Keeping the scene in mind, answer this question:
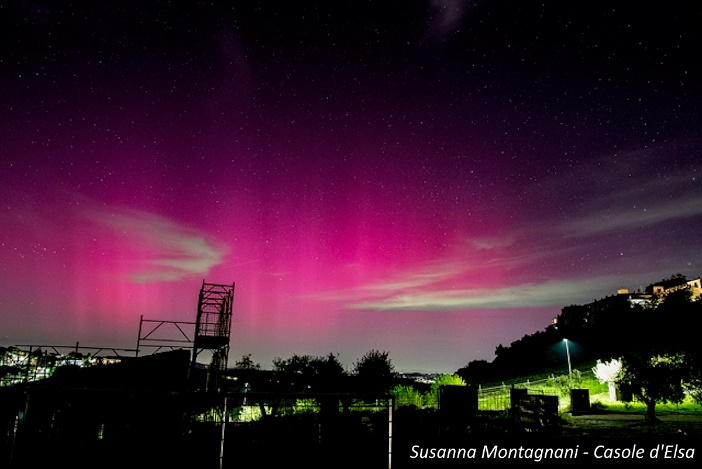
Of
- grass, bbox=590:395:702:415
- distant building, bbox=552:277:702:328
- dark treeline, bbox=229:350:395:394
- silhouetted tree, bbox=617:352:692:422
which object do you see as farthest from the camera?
distant building, bbox=552:277:702:328

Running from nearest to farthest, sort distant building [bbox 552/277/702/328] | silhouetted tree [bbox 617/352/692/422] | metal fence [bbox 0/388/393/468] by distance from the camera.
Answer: metal fence [bbox 0/388/393/468]
silhouetted tree [bbox 617/352/692/422]
distant building [bbox 552/277/702/328]

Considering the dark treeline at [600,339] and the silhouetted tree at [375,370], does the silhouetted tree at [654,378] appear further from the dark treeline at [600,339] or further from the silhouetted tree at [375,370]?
the dark treeline at [600,339]

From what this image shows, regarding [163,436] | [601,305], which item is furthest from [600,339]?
[163,436]

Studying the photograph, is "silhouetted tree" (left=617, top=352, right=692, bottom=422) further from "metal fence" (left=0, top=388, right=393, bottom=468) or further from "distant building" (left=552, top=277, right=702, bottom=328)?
"distant building" (left=552, top=277, right=702, bottom=328)

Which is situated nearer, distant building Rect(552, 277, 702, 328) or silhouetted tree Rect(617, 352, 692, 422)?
silhouetted tree Rect(617, 352, 692, 422)

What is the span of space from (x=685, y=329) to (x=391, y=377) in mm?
39631

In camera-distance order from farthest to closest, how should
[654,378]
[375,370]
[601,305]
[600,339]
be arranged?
1. [601,305]
2. [600,339]
3. [375,370]
4. [654,378]

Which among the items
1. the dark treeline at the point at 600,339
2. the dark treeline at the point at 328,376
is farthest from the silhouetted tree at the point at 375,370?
the dark treeline at the point at 600,339

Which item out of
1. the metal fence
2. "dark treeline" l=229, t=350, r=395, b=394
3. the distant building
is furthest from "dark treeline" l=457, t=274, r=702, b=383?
→ the metal fence

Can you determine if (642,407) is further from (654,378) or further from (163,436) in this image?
(163,436)

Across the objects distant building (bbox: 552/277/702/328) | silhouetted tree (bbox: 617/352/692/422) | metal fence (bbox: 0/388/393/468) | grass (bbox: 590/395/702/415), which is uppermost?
distant building (bbox: 552/277/702/328)

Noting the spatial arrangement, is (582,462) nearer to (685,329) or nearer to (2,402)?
(2,402)

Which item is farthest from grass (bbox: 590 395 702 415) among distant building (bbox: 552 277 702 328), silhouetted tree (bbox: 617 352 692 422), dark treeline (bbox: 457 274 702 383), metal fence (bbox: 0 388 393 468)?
distant building (bbox: 552 277 702 328)

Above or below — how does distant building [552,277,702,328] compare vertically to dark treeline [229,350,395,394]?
above
